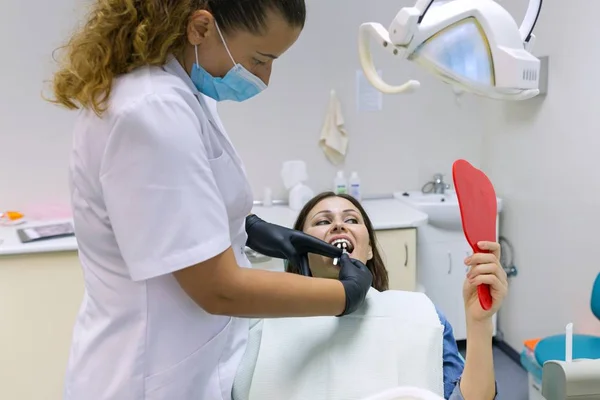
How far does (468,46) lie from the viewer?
1.02 metres

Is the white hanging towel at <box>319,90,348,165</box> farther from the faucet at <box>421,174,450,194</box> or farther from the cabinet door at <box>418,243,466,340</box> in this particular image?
the cabinet door at <box>418,243,466,340</box>

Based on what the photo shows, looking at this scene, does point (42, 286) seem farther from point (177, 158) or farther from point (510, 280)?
point (510, 280)

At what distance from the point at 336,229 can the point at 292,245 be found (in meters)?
0.32

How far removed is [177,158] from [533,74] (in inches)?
25.5

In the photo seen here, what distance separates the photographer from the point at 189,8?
0.87 meters

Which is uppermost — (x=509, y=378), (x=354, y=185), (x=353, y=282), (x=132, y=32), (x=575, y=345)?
(x=132, y=32)

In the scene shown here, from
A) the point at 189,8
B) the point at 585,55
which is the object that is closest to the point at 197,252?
the point at 189,8

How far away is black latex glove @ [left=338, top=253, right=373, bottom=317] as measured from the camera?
3.45 ft

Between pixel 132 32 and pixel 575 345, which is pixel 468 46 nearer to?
pixel 132 32

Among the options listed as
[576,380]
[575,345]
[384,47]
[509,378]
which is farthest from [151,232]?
[509,378]

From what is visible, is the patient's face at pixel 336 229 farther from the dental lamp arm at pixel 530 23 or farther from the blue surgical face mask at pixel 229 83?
the dental lamp arm at pixel 530 23

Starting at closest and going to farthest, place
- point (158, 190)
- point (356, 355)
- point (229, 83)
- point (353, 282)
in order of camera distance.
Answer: point (158, 190) < point (229, 83) < point (353, 282) < point (356, 355)

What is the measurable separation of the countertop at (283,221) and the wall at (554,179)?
575 mm

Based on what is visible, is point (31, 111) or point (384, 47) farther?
point (31, 111)
